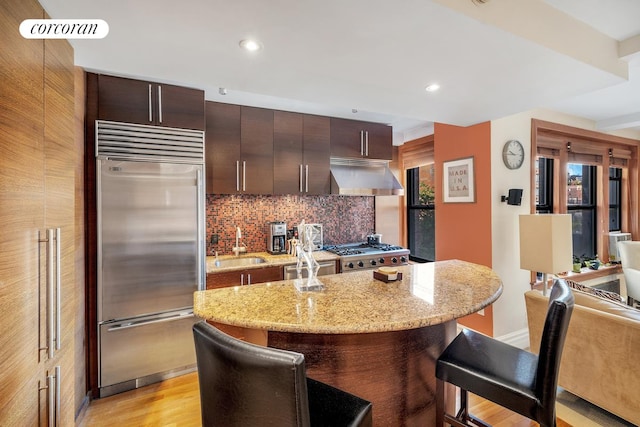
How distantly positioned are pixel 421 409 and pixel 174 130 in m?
2.67

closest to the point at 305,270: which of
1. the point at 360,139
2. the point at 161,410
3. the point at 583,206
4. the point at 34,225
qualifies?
the point at 161,410

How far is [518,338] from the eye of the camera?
2.99 m

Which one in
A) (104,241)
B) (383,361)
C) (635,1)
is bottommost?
(383,361)

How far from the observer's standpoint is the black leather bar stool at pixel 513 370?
44.1 inches

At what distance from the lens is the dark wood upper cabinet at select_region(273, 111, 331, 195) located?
3273 millimetres

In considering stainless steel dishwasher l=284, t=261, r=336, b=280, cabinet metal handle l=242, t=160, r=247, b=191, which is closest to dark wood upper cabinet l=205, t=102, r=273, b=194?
cabinet metal handle l=242, t=160, r=247, b=191

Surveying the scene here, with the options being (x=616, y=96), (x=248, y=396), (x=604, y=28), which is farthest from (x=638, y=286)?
(x=248, y=396)

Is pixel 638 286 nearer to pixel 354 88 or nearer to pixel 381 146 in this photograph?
pixel 381 146

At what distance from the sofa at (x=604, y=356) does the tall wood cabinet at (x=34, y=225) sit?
288 cm

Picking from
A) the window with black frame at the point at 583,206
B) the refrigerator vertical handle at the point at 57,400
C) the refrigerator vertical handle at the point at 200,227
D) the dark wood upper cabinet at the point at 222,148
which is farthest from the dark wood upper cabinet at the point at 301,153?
the window with black frame at the point at 583,206

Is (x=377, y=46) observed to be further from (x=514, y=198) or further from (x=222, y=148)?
(x=514, y=198)

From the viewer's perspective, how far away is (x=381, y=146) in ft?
12.6

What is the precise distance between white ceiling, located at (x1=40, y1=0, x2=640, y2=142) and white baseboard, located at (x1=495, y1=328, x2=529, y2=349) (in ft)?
7.33

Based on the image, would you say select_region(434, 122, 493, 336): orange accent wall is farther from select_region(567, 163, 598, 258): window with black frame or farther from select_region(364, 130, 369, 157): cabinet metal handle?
select_region(567, 163, 598, 258): window with black frame
